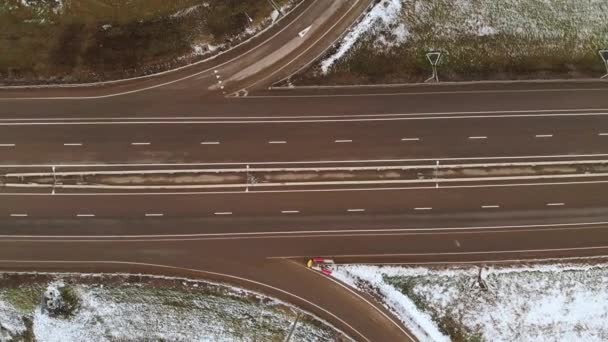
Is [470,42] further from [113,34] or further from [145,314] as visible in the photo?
[145,314]

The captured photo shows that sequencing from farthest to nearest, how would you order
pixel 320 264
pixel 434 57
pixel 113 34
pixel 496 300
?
pixel 434 57 < pixel 113 34 < pixel 496 300 < pixel 320 264

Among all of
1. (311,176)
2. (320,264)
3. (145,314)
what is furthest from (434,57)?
(145,314)

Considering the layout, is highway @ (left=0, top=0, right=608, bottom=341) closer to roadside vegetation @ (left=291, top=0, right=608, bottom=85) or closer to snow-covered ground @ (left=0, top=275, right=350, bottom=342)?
snow-covered ground @ (left=0, top=275, right=350, bottom=342)

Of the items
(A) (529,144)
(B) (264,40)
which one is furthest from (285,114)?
(A) (529,144)

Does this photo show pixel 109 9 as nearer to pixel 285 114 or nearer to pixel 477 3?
pixel 285 114

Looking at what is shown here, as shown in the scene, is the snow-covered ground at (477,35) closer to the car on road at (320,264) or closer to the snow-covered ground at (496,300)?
the car on road at (320,264)

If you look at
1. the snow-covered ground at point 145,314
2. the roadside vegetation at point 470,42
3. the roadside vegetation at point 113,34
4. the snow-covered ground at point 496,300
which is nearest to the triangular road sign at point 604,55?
the roadside vegetation at point 470,42

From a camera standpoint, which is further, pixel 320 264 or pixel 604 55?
pixel 604 55
